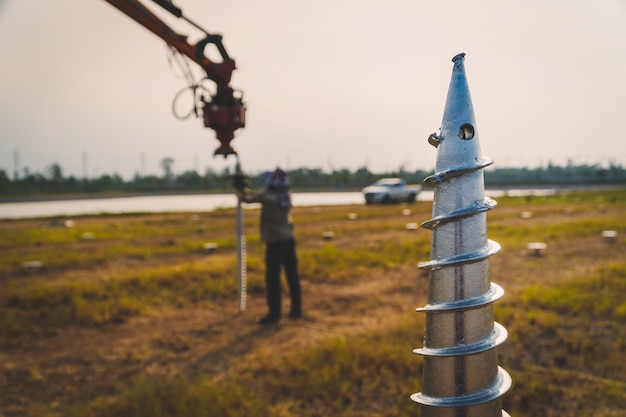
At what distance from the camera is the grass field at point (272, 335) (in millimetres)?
3627

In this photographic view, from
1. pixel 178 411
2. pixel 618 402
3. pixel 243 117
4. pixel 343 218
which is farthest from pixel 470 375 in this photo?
pixel 343 218

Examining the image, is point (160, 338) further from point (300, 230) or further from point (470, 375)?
point (300, 230)

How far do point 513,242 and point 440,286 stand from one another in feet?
34.9

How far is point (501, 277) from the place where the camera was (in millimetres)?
7262

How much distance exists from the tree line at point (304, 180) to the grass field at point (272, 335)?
32.2 m

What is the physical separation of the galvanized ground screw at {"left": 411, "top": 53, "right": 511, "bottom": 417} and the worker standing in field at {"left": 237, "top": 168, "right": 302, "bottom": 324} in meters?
4.93

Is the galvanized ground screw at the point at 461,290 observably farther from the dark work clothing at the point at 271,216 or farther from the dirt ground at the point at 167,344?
the dark work clothing at the point at 271,216

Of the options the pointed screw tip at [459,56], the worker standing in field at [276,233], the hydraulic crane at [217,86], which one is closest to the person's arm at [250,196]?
the worker standing in field at [276,233]

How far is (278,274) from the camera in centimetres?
570

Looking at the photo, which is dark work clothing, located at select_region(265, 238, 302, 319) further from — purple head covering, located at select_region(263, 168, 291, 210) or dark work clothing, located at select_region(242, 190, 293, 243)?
purple head covering, located at select_region(263, 168, 291, 210)

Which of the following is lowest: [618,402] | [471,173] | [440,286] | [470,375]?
[618,402]

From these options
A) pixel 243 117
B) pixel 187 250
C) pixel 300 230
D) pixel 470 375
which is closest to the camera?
pixel 470 375

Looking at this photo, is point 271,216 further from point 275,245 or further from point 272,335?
point 272,335

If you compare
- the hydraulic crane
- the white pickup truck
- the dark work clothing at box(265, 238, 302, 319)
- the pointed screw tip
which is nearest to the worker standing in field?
the dark work clothing at box(265, 238, 302, 319)
